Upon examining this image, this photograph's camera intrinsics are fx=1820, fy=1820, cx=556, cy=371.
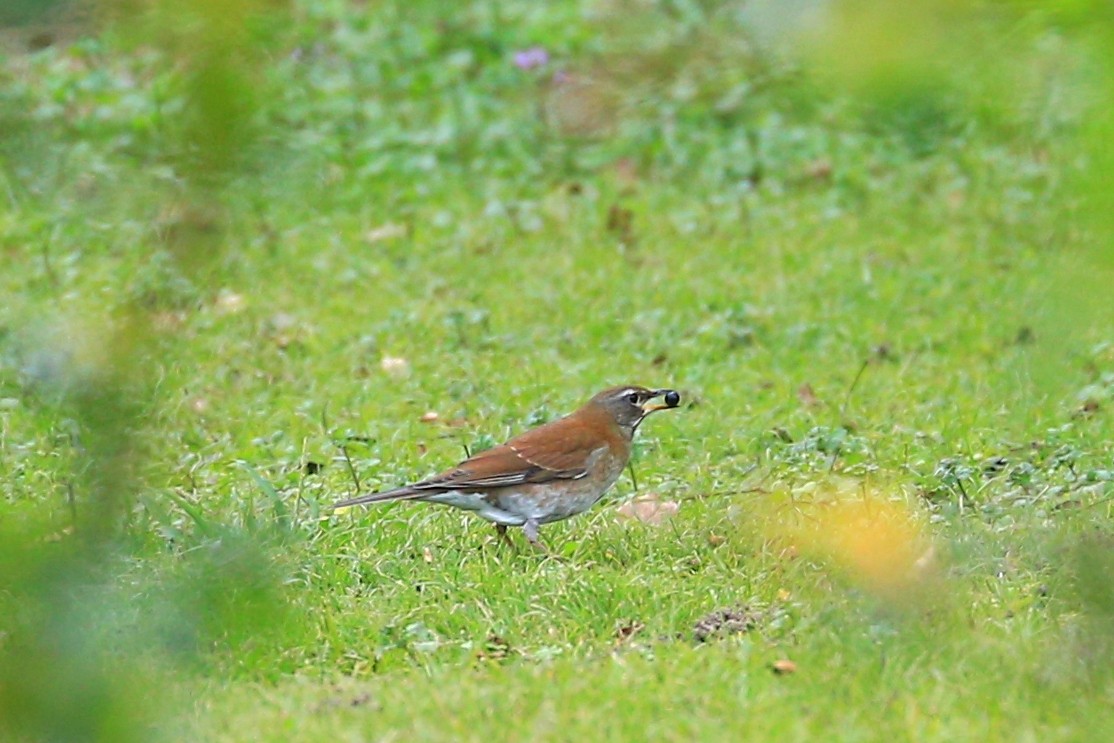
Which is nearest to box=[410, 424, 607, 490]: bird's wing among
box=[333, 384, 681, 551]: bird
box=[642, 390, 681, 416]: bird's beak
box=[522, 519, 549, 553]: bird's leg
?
box=[333, 384, 681, 551]: bird

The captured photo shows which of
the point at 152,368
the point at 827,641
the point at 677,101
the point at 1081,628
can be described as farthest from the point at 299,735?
the point at 677,101

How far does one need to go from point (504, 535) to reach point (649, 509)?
0.64 m

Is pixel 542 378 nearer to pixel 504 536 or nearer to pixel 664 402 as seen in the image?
pixel 664 402

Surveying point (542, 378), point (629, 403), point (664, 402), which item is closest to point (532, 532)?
point (629, 403)

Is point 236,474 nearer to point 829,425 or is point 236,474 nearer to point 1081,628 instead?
point 829,425

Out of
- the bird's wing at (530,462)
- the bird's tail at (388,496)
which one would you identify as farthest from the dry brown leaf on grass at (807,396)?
the bird's tail at (388,496)

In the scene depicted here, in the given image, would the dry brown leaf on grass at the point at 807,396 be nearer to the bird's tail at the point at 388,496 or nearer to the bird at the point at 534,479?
the bird at the point at 534,479

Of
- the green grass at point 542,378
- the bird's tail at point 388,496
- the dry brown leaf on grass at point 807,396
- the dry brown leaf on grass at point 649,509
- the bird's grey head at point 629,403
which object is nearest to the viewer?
the green grass at point 542,378

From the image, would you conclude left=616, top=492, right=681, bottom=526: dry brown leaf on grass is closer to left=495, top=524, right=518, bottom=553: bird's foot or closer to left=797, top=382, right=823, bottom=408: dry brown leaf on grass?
left=495, top=524, right=518, bottom=553: bird's foot

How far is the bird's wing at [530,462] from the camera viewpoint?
6.40 metres

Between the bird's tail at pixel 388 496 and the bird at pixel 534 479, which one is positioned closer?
the bird's tail at pixel 388 496

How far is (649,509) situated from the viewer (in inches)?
267

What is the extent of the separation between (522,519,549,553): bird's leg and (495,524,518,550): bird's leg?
60 mm

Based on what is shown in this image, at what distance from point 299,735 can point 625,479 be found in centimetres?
325
